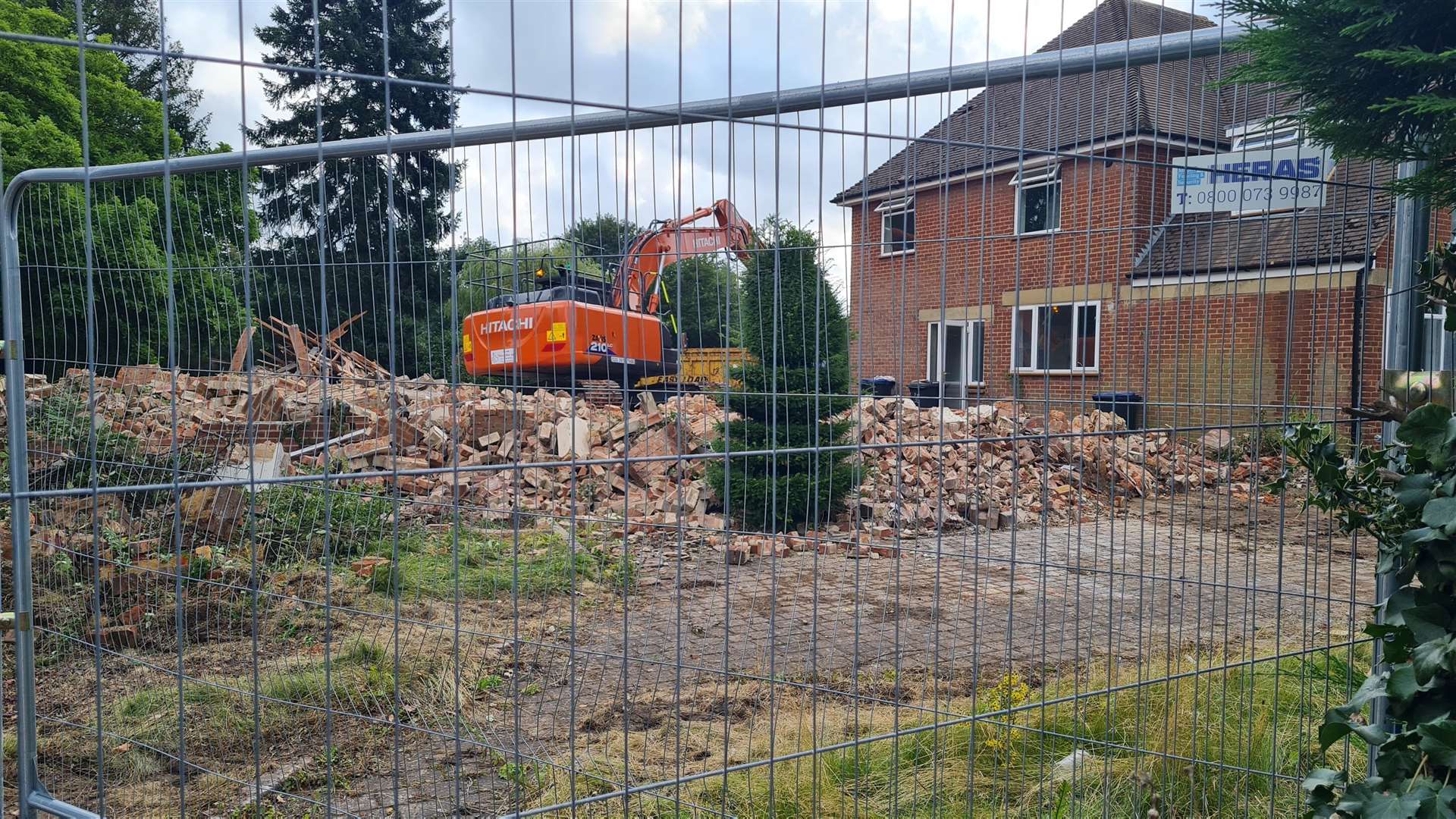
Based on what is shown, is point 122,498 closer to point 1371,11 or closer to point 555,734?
point 555,734

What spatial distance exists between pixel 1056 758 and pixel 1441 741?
2.09 meters

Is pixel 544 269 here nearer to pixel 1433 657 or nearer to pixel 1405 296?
pixel 1433 657

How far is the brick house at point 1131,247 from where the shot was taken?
2656 millimetres

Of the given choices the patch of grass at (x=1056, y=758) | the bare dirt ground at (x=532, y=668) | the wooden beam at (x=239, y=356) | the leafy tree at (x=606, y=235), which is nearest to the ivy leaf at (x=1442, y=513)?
the bare dirt ground at (x=532, y=668)

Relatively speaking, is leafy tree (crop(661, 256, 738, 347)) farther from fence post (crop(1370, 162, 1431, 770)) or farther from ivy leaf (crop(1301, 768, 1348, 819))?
fence post (crop(1370, 162, 1431, 770))

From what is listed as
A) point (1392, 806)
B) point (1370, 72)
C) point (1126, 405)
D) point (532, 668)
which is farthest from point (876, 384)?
point (1392, 806)

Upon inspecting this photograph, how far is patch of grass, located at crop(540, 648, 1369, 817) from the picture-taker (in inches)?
123

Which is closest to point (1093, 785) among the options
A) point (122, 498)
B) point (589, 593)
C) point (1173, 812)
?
point (1173, 812)

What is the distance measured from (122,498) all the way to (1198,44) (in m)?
4.51

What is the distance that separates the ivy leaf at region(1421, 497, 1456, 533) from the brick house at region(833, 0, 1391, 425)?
85 cm

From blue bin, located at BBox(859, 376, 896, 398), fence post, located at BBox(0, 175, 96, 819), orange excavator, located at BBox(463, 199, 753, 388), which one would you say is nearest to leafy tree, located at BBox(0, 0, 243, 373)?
fence post, located at BBox(0, 175, 96, 819)

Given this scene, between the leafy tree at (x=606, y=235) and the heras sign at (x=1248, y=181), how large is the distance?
1.63 m

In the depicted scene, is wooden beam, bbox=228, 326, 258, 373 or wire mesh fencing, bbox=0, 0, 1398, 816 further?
wooden beam, bbox=228, 326, 258, 373

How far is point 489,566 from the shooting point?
5.25 meters
